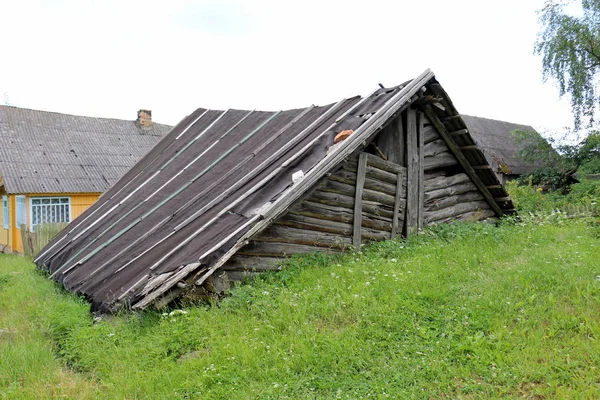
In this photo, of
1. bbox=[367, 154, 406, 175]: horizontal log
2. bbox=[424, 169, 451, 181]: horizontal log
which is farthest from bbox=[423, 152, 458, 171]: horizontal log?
bbox=[367, 154, 406, 175]: horizontal log

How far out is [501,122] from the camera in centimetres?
3183

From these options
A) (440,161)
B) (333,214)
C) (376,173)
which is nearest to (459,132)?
(440,161)

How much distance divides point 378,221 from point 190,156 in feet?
14.9

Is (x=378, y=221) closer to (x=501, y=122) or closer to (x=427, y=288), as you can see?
(x=427, y=288)

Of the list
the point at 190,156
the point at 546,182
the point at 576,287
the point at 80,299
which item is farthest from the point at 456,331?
the point at 546,182

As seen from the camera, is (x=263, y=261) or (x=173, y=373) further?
(x=263, y=261)

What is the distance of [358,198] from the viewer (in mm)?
7184

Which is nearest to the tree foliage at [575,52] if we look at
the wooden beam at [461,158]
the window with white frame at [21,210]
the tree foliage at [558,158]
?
the tree foliage at [558,158]

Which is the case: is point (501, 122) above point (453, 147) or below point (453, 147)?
above

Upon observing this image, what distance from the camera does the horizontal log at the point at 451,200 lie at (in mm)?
8531

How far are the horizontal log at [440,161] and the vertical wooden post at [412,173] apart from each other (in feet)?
1.34

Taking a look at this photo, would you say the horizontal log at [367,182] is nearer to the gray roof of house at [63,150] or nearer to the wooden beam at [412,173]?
the wooden beam at [412,173]

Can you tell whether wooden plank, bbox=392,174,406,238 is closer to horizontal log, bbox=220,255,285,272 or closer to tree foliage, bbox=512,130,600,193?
horizontal log, bbox=220,255,285,272

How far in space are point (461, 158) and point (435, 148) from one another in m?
0.78
